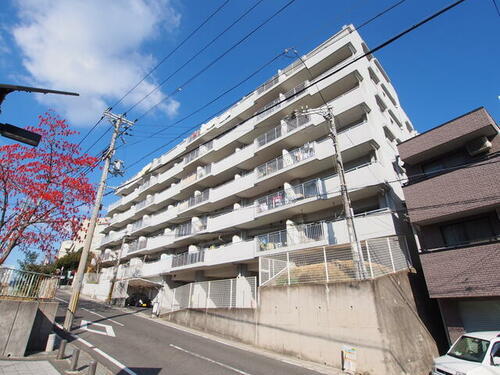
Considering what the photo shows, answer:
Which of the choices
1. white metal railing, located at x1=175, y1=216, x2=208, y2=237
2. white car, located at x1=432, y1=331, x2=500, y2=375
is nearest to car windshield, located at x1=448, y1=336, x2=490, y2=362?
white car, located at x1=432, y1=331, x2=500, y2=375

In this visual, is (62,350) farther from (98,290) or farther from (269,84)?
(98,290)

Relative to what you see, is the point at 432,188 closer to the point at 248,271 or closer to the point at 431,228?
the point at 431,228

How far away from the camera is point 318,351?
934cm

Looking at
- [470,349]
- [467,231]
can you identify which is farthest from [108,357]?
[467,231]

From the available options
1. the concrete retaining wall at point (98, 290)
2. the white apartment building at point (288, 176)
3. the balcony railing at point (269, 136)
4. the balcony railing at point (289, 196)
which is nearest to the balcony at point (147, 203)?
the white apartment building at point (288, 176)

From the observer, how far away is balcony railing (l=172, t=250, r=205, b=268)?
2023 cm

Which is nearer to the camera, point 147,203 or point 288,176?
point 288,176

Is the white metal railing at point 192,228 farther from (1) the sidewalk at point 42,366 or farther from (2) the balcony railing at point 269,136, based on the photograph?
(1) the sidewalk at point 42,366

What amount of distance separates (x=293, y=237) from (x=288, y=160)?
5.05 meters

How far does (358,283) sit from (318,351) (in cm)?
281

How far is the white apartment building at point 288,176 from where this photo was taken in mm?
14312

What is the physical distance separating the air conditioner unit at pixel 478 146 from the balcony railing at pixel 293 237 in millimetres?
7204

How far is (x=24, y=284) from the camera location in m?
8.71

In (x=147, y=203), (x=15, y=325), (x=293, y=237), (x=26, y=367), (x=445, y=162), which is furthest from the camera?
(x=147, y=203)
